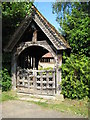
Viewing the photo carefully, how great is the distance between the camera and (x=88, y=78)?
24.1 feet

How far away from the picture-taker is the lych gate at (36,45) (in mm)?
7977

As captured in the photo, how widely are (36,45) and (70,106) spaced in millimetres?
3408

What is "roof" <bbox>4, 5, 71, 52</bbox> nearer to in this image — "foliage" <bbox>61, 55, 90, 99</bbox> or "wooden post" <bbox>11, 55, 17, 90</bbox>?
"wooden post" <bbox>11, 55, 17, 90</bbox>

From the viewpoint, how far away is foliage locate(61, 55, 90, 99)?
742cm

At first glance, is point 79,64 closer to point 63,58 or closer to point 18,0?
point 63,58

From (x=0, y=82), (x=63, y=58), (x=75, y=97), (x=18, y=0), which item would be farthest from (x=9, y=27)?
(x=75, y=97)

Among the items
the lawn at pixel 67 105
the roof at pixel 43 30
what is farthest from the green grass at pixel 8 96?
the roof at pixel 43 30

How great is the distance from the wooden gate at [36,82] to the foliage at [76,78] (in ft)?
2.13

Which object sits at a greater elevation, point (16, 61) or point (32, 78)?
point (16, 61)

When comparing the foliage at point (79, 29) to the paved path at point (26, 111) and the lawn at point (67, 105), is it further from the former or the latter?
the paved path at point (26, 111)

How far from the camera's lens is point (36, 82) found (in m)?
8.43

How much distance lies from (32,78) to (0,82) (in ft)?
5.55

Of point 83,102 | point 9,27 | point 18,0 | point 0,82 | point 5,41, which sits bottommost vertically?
point 83,102

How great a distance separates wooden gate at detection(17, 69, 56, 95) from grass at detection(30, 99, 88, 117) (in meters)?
0.91
